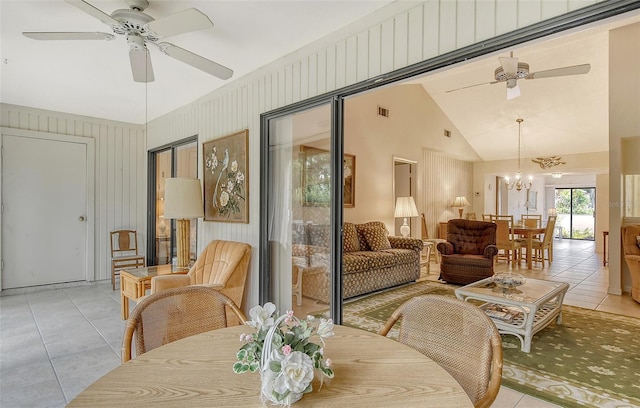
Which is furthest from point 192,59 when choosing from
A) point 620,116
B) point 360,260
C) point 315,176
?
point 620,116

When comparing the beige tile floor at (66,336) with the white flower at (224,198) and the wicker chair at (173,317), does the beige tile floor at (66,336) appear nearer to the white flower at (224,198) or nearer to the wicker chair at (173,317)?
the wicker chair at (173,317)

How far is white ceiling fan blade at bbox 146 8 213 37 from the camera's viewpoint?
193cm

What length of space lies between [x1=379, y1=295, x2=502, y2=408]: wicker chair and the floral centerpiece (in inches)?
23.0

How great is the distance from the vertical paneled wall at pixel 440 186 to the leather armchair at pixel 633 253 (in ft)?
11.7

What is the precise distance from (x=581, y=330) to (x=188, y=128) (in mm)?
5066

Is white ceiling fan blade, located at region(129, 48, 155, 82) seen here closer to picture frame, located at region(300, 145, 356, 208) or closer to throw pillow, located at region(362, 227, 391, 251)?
picture frame, located at region(300, 145, 356, 208)

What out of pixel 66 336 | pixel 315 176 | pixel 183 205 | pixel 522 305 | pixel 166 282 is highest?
pixel 315 176

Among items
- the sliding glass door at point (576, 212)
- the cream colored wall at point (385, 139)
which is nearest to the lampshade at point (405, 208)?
the cream colored wall at point (385, 139)

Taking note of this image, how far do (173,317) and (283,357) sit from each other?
3.16 ft

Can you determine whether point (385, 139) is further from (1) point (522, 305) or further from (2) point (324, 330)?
(2) point (324, 330)

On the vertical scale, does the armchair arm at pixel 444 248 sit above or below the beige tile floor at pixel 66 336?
above

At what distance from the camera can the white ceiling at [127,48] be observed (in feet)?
7.96

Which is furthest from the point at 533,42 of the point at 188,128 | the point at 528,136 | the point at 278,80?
the point at 528,136

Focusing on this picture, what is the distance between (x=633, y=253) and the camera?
14.5ft
